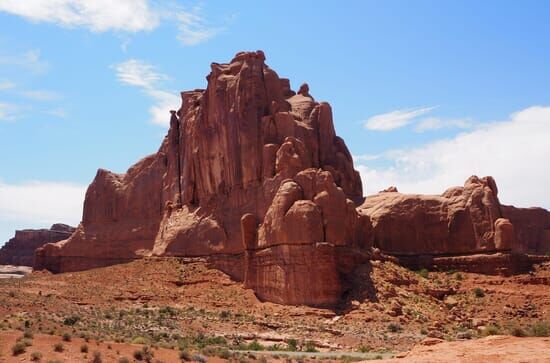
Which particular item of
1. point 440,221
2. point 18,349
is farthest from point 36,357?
point 440,221

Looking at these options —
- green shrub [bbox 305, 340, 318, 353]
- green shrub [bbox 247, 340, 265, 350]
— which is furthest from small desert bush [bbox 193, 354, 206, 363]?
green shrub [bbox 305, 340, 318, 353]

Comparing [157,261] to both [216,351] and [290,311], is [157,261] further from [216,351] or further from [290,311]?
[216,351]

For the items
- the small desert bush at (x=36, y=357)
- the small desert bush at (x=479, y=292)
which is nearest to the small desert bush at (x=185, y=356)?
the small desert bush at (x=36, y=357)

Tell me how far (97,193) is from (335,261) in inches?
1566

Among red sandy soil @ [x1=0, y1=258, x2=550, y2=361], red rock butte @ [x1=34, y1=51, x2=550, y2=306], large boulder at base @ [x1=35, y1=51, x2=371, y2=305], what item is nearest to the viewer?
red sandy soil @ [x1=0, y1=258, x2=550, y2=361]

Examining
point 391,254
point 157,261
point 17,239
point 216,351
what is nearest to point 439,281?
point 391,254

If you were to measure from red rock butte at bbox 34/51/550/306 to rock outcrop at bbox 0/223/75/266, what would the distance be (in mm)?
37965

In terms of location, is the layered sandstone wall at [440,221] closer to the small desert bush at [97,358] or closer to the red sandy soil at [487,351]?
the small desert bush at [97,358]

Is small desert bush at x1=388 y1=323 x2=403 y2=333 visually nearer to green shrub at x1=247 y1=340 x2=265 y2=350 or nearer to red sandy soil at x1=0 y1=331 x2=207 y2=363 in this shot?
green shrub at x1=247 y1=340 x2=265 y2=350

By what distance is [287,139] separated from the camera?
61969 mm

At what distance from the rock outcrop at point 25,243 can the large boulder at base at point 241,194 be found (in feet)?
114

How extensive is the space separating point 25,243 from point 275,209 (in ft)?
247

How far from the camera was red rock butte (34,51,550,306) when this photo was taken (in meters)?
55.6

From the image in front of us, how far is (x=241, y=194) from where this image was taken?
6694 centimetres
